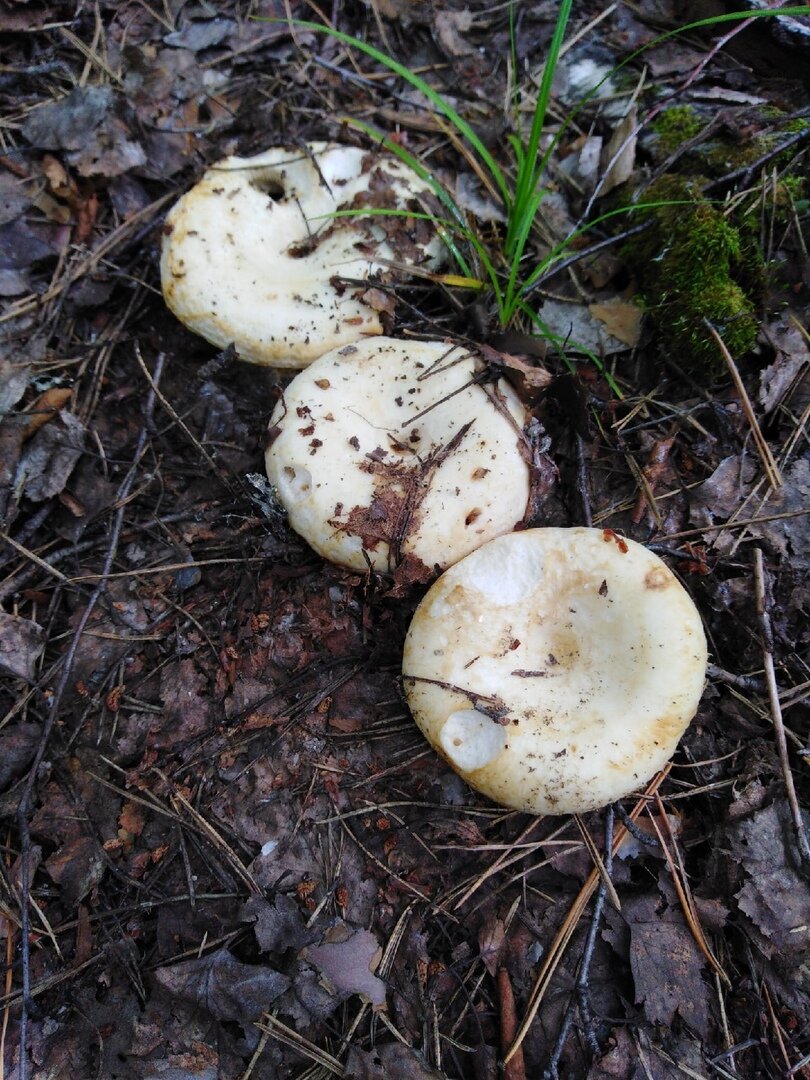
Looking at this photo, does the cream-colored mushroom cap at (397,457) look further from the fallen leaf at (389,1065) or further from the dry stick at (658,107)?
the fallen leaf at (389,1065)

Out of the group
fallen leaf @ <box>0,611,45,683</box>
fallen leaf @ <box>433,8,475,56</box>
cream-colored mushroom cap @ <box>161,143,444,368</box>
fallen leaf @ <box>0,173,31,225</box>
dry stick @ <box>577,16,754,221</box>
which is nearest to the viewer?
fallen leaf @ <box>0,611,45,683</box>

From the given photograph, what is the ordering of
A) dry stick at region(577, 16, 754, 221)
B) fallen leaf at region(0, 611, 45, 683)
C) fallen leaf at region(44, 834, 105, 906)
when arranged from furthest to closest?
1. dry stick at region(577, 16, 754, 221)
2. fallen leaf at region(0, 611, 45, 683)
3. fallen leaf at region(44, 834, 105, 906)

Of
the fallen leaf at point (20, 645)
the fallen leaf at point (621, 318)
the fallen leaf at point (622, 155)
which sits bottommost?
the fallen leaf at point (20, 645)

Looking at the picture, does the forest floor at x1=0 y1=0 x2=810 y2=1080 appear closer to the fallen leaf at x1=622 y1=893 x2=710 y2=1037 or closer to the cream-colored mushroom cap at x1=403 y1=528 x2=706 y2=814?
the fallen leaf at x1=622 y1=893 x2=710 y2=1037

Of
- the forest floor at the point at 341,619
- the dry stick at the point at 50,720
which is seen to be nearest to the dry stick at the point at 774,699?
the forest floor at the point at 341,619

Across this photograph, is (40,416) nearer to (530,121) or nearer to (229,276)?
(229,276)

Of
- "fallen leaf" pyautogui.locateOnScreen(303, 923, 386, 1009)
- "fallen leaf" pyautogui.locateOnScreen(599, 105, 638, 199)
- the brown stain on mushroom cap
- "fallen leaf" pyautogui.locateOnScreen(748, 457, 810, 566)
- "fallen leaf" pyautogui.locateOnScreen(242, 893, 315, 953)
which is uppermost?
"fallen leaf" pyautogui.locateOnScreen(599, 105, 638, 199)

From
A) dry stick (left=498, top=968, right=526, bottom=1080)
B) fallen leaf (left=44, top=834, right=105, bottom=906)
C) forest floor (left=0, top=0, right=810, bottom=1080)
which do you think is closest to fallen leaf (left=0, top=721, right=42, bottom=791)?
forest floor (left=0, top=0, right=810, bottom=1080)

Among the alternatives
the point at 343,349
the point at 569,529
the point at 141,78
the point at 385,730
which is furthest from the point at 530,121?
the point at 385,730

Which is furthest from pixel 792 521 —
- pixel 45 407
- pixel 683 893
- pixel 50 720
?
pixel 45 407
